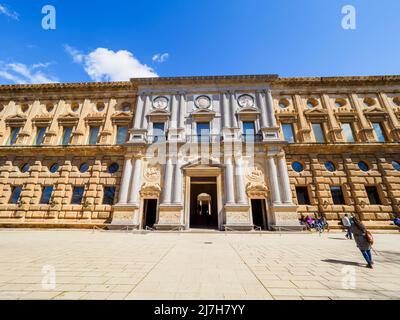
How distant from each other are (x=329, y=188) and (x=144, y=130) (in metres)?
17.9

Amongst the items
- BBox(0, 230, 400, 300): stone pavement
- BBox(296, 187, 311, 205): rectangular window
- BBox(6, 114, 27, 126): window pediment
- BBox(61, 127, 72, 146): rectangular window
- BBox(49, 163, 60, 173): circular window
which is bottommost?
BBox(0, 230, 400, 300): stone pavement

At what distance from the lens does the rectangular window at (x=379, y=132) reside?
1764 cm

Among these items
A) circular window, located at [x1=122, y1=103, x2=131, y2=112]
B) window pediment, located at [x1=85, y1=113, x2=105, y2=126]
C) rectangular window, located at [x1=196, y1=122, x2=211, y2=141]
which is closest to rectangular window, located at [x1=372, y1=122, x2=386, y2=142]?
rectangular window, located at [x1=196, y1=122, x2=211, y2=141]

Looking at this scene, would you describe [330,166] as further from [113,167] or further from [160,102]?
[113,167]

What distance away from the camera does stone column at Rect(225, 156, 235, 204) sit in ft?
49.1

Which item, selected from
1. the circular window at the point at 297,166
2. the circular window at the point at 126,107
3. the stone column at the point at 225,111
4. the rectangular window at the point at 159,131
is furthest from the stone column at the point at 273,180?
the circular window at the point at 126,107

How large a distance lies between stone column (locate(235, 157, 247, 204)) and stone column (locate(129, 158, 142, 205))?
343 inches

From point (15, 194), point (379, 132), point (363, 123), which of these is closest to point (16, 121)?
point (15, 194)

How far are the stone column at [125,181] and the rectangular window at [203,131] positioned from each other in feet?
23.0

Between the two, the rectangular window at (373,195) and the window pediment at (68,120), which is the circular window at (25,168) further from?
the rectangular window at (373,195)

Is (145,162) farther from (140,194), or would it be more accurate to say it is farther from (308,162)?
(308,162)

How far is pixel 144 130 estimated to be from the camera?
17.5 meters

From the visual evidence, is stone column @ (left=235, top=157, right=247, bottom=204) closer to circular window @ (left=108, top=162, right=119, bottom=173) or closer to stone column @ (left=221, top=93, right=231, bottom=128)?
stone column @ (left=221, top=93, right=231, bottom=128)

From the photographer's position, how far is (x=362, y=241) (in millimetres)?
5359
